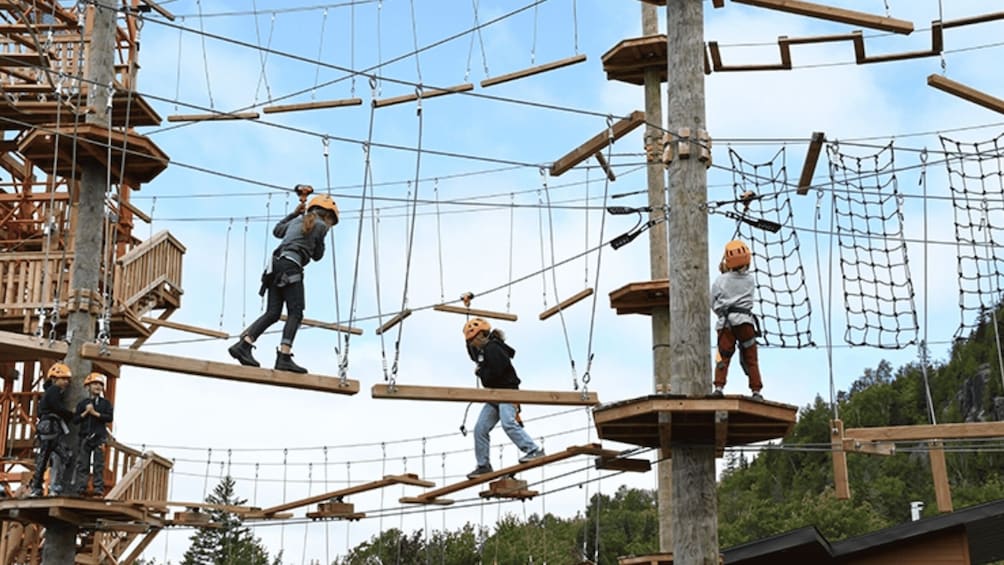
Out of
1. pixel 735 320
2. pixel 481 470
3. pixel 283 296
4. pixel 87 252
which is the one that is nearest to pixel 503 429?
pixel 481 470

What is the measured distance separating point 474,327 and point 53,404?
12.4ft

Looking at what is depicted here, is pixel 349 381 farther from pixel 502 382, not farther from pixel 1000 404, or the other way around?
pixel 1000 404

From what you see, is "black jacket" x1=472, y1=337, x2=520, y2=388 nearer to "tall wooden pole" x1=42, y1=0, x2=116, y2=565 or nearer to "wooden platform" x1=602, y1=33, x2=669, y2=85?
"wooden platform" x1=602, y1=33, x2=669, y2=85

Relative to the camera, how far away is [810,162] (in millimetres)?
9930

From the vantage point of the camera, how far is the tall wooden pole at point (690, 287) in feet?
25.5

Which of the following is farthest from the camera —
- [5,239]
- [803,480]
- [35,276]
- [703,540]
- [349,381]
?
[803,480]

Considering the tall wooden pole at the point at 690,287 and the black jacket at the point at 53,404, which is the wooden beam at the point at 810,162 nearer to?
the tall wooden pole at the point at 690,287

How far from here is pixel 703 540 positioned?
7.71 metres

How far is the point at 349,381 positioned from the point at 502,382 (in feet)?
7.63

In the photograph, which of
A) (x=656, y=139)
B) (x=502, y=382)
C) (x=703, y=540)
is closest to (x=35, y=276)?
(x=502, y=382)

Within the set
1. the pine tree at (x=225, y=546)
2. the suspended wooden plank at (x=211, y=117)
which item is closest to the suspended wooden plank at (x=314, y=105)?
the suspended wooden plank at (x=211, y=117)

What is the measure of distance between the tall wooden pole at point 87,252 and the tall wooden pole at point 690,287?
502 cm

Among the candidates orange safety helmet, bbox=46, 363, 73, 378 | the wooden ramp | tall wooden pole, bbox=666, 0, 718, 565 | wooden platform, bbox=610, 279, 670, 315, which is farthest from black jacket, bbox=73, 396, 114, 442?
tall wooden pole, bbox=666, 0, 718, 565

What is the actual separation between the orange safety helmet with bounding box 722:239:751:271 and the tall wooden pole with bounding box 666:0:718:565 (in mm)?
971
